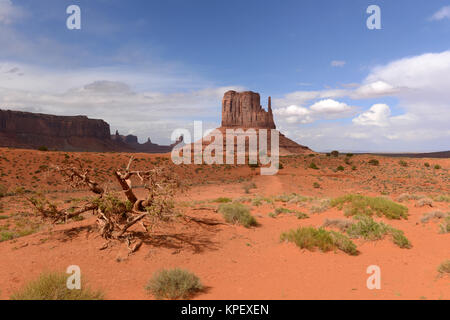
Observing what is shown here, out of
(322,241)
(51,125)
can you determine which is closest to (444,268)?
(322,241)

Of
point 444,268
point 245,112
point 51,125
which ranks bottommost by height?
point 444,268

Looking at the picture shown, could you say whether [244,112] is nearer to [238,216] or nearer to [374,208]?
[374,208]

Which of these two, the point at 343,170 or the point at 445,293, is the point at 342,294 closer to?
the point at 445,293

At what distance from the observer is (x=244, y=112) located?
128 meters

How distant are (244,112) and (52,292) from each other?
127 meters

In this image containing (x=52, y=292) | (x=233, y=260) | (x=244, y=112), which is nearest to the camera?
(x=52, y=292)

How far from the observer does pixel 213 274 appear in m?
6.39

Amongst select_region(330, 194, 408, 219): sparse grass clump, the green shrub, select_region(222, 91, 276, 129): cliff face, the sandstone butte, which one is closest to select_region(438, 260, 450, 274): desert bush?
the green shrub

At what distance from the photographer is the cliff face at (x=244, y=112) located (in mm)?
126438

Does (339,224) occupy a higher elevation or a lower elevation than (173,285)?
lower

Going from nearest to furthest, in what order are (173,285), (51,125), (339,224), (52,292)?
(52,292) → (173,285) → (339,224) → (51,125)

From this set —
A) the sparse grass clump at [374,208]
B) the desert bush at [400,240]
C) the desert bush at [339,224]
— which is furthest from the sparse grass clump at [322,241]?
the sparse grass clump at [374,208]
